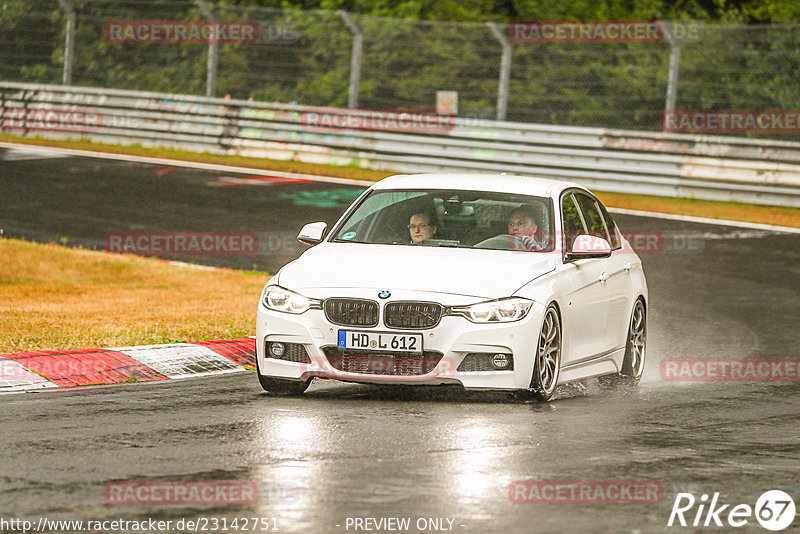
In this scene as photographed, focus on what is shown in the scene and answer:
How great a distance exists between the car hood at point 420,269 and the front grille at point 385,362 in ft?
1.34

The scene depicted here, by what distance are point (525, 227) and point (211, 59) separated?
63.1 feet

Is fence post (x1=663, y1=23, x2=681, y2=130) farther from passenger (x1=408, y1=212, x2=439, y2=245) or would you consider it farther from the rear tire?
passenger (x1=408, y1=212, x2=439, y2=245)

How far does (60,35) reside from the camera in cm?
3033

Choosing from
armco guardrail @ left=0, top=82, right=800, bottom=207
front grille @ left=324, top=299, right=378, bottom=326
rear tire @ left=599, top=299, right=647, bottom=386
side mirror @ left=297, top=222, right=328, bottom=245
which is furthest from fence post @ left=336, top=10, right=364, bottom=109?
front grille @ left=324, top=299, right=378, bottom=326

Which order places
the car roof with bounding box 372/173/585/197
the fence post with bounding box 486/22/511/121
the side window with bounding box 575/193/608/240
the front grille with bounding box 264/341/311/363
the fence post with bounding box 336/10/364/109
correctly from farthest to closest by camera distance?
the fence post with bounding box 336/10/364/109 → the fence post with bounding box 486/22/511/121 → the side window with bounding box 575/193/608/240 → the car roof with bounding box 372/173/585/197 → the front grille with bounding box 264/341/311/363

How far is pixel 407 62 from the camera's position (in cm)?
2762

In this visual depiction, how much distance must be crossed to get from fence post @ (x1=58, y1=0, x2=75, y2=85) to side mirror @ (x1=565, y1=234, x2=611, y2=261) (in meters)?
21.6

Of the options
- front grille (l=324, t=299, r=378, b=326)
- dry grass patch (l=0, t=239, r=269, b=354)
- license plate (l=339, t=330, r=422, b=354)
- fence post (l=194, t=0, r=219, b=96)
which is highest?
fence post (l=194, t=0, r=219, b=96)

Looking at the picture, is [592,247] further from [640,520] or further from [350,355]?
[640,520]

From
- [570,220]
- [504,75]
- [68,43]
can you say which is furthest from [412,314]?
[68,43]

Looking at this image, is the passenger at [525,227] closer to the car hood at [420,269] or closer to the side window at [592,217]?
the car hood at [420,269]

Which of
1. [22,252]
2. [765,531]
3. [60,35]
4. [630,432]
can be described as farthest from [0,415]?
[60,35]

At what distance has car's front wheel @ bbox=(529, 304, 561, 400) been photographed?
30.5 feet

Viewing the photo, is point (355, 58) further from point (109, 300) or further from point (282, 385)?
point (282, 385)
